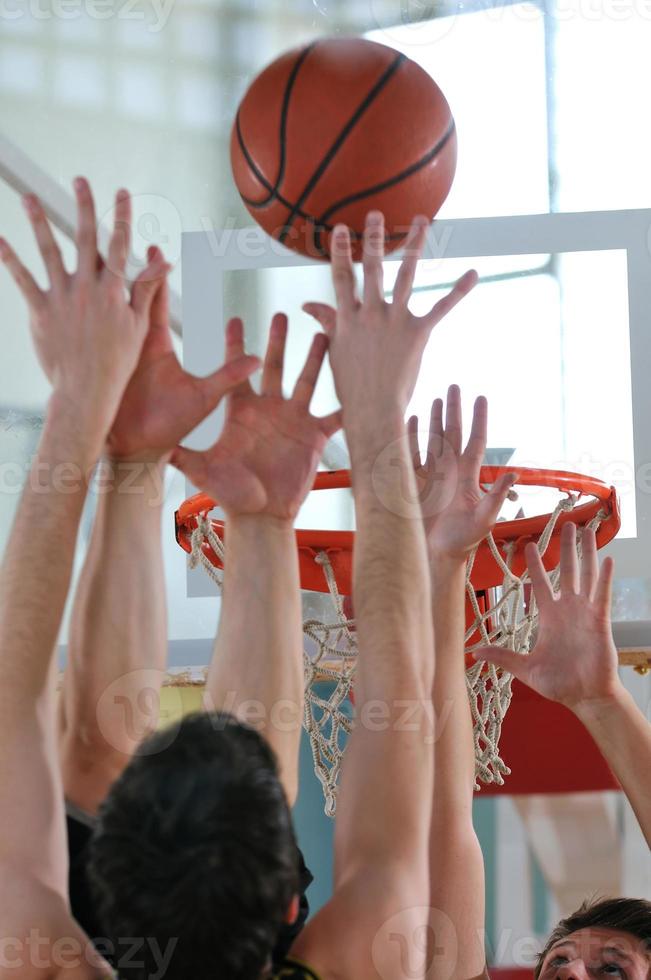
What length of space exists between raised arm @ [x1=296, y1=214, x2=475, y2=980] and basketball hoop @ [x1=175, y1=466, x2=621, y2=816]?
42.2 inches

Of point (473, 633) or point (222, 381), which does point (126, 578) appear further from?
point (473, 633)

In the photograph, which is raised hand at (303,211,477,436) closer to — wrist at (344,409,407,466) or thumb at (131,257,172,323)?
wrist at (344,409,407,466)

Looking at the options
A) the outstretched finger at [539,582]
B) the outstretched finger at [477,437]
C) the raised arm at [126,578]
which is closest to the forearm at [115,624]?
the raised arm at [126,578]

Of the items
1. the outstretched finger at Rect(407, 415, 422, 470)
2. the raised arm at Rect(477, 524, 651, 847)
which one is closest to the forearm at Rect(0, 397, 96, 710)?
the outstretched finger at Rect(407, 415, 422, 470)

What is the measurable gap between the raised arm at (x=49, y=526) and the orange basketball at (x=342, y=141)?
42 centimetres

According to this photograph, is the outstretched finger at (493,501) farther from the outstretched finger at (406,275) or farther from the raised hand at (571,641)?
the outstretched finger at (406,275)

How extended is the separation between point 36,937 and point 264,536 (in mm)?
640

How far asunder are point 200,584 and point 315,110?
1449mm

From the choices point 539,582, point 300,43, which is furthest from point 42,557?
point 300,43

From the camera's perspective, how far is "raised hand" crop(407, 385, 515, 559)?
201 cm

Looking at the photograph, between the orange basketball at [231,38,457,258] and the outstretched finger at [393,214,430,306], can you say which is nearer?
the outstretched finger at [393,214,430,306]

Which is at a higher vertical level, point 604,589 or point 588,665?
point 604,589

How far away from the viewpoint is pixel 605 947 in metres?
2.20

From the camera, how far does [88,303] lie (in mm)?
1427
